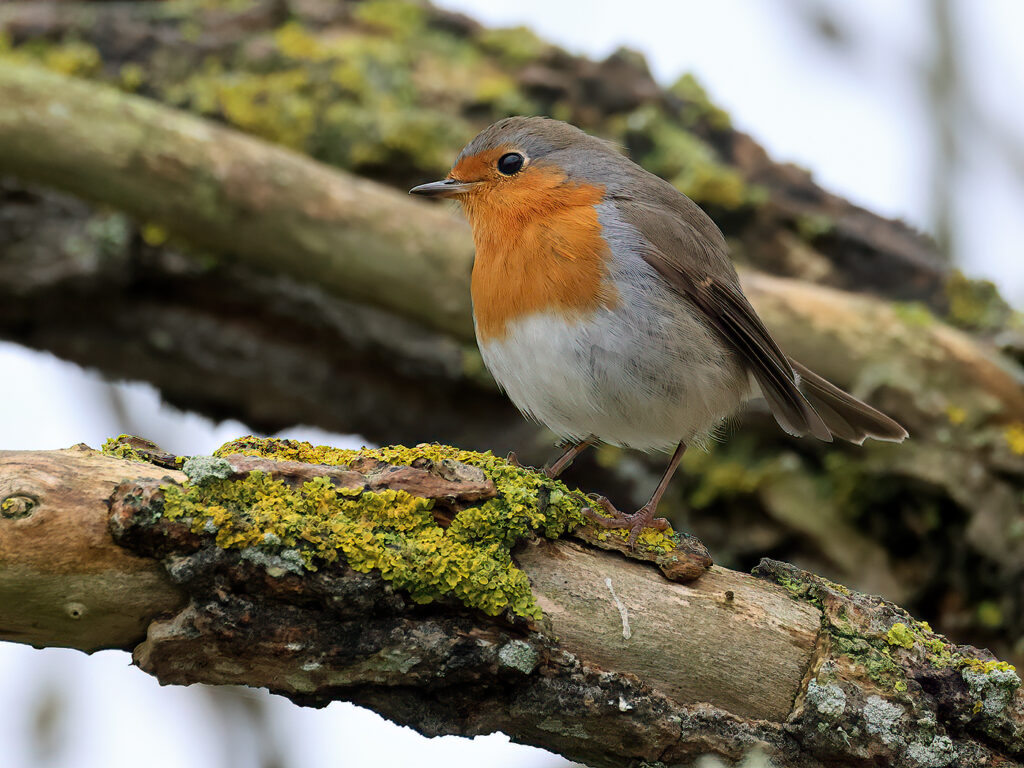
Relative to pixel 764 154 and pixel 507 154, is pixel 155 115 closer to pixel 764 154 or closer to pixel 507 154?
pixel 507 154

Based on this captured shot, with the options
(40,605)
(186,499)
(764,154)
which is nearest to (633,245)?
(186,499)

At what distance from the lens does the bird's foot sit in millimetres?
2893

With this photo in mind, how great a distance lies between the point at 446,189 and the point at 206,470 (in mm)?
1930

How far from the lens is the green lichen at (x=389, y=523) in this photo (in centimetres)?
239

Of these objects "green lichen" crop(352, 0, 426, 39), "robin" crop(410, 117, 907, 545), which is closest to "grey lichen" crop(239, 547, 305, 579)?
"robin" crop(410, 117, 907, 545)

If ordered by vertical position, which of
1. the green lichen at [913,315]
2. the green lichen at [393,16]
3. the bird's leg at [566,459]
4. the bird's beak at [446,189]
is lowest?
the bird's leg at [566,459]

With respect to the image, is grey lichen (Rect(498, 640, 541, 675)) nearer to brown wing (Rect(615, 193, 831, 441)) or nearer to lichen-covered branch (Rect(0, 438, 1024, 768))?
lichen-covered branch (Rect(0, 438, 1024, 768))

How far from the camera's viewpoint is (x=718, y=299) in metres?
3.70

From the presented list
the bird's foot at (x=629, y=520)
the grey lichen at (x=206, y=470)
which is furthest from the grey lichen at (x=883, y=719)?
the grey lichen at (x=206, y=470)

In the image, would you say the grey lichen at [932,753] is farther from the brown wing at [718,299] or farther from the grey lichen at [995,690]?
the brown wing at [718,299]

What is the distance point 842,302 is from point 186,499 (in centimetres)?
352

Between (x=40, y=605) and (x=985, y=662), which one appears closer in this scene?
(x=40, y=605)

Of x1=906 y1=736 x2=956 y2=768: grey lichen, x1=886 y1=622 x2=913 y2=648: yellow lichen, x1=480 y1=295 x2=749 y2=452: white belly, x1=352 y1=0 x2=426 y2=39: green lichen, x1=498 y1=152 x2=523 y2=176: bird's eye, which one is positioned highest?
x1=352 y1=0 x2=426 y2=39: green lichen

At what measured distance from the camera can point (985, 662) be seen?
2760mm
